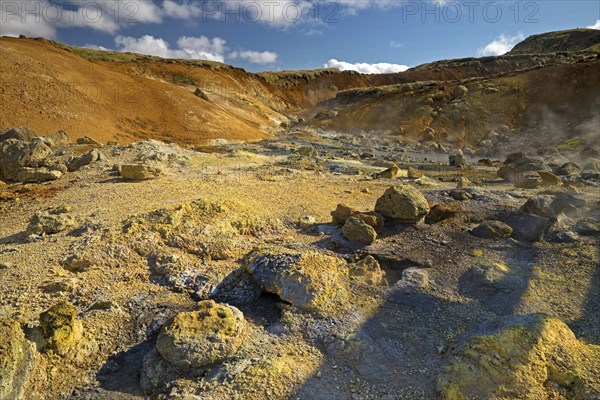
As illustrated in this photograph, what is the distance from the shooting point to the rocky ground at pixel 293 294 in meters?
3.88

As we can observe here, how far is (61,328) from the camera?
4207mm

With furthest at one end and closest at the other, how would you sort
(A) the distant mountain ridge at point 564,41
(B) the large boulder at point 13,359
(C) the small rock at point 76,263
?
(A) the distant mountain ridge at point 564,41, (C) the small rock at point 76,263, (B) the large boulder at point 13,359

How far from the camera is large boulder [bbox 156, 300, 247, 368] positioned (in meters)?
4.06

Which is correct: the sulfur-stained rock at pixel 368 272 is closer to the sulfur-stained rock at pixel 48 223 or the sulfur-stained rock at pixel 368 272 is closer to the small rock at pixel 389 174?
the sulfur-stained rock at pixel 48 223

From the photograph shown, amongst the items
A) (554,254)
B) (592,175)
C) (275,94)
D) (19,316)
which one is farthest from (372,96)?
(19,316)

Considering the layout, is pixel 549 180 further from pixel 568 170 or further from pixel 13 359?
pixel 13 359

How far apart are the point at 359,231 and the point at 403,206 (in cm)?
105

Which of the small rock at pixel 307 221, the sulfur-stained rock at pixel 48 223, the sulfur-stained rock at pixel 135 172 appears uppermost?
the sulfur-stained rock at pixel 135 172

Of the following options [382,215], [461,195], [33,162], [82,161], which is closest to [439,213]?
[382,215]

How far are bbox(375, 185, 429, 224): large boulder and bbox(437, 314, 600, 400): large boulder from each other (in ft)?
10.8

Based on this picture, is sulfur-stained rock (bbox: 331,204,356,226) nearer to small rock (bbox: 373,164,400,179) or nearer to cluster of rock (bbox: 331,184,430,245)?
cluster of rock (bbox: 331,184,430,245)

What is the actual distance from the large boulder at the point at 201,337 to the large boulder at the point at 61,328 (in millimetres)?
945

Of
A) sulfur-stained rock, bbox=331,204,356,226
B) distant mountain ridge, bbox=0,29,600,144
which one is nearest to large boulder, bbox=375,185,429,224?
sulfur-stained rock, bbox=331,204,356,226

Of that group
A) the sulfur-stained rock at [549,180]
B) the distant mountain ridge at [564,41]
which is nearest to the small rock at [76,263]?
the sulfur-stained rock at [549,180]
